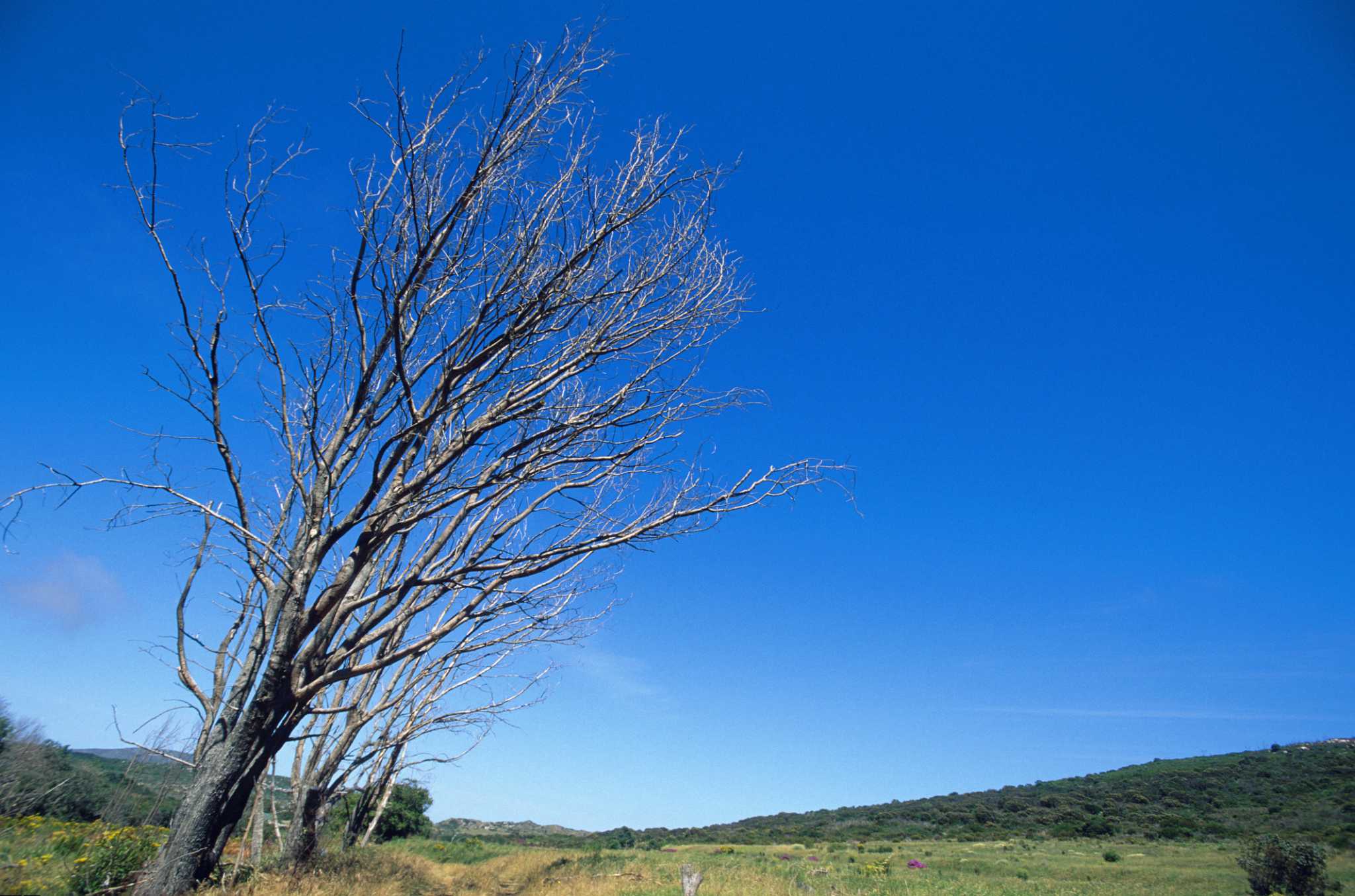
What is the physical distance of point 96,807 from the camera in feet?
65.8

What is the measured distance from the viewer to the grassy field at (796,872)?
1210 cm

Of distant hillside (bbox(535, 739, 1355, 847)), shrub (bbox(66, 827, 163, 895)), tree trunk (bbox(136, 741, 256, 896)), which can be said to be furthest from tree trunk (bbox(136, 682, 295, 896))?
distant hillside (bbox(535, 739, 1355, 847))

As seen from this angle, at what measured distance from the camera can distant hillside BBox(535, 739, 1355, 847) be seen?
35281mm

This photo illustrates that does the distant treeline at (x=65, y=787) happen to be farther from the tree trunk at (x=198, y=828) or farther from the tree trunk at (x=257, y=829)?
the tree trunk at (x=198, y=828)

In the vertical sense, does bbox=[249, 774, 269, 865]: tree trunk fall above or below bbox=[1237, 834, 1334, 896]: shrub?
above

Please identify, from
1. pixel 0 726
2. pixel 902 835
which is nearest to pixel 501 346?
pixel 0 726

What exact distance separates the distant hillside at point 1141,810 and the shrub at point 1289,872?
1098 centimetres

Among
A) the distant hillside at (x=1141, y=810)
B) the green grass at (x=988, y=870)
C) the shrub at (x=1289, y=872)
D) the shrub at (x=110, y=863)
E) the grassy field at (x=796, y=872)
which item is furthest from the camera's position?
the distant hillside at (x=1141, y=810)

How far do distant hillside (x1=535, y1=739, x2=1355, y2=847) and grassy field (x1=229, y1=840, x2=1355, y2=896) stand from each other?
6679mm

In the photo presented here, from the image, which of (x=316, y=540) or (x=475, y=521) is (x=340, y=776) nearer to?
(x=475, y=521)

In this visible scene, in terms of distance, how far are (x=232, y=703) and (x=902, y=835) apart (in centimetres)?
4946

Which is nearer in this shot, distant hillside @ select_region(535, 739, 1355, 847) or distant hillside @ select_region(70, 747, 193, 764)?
distant hillside @ select_region(70, 747, 193, 764)

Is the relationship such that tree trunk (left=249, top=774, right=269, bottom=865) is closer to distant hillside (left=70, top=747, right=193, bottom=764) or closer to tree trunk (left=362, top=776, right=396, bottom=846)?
distant hillside (left=70, top=747, right=193, bottom=764)

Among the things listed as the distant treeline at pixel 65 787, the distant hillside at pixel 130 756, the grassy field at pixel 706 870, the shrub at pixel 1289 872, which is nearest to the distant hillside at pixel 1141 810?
the grassy field at pixel 706 870
